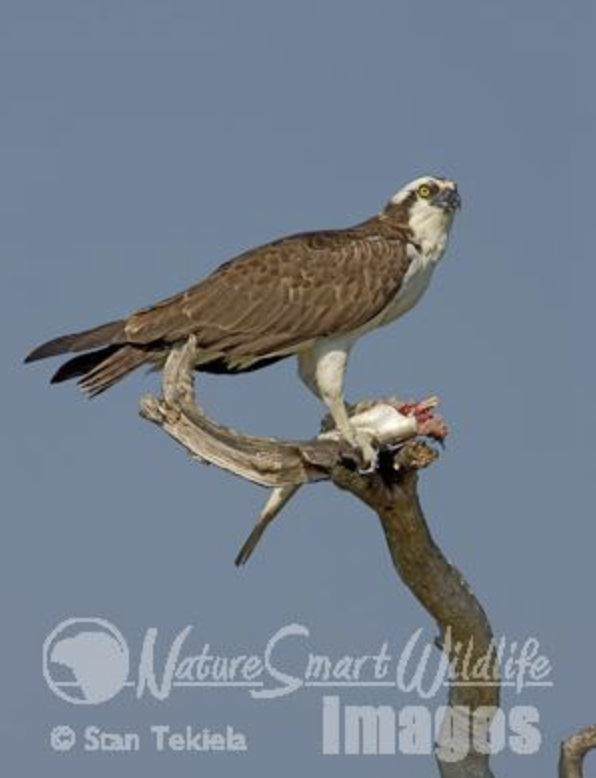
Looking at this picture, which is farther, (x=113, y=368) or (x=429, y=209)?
(x=429, y=209)

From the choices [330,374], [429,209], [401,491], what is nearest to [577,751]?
[401,491]

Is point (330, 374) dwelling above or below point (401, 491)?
above

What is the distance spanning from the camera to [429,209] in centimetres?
1777

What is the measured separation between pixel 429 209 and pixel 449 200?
0.56 ft

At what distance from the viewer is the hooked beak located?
1773cm

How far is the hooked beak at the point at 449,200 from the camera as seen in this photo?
58.2 ft

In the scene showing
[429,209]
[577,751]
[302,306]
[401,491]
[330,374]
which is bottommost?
[577,751]

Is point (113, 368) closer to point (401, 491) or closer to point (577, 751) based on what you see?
point (401, 491)

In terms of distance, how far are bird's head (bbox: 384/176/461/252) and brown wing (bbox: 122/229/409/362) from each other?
329mm

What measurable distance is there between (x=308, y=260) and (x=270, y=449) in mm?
2356

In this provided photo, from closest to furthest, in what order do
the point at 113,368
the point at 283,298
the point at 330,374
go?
the point at 113,368 < the point at 330,374 < the point at 283,298

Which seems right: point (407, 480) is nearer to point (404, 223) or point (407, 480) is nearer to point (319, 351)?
point (319, 351)

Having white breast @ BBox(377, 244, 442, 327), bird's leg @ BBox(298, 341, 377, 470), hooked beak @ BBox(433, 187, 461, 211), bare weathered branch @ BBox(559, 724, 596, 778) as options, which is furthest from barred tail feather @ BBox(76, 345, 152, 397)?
bare weathered branch @ BBox(559, 724, 596, 778)

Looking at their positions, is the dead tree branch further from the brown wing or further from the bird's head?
the bird's head
